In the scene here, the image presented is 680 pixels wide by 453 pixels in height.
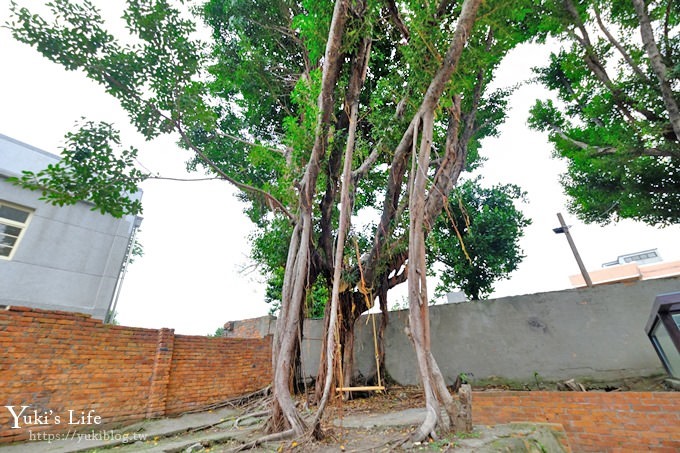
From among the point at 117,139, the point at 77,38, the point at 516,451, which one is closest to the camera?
the point at 516,451

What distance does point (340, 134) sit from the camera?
3.98 meters

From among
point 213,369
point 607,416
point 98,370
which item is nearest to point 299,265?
point 607,416

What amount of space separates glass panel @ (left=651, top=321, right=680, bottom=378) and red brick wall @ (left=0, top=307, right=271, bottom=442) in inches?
238

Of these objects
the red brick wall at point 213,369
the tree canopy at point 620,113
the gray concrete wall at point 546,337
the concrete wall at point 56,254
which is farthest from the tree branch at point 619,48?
the concrete wall at point 56,254

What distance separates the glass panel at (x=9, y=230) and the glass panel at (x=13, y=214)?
0.15m

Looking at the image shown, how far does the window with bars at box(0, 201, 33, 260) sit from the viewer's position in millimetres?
5133

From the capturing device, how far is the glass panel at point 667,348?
9.75 feet

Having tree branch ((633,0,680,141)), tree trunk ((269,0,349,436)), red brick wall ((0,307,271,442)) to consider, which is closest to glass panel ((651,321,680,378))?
tree branch ((633,0,680,141))

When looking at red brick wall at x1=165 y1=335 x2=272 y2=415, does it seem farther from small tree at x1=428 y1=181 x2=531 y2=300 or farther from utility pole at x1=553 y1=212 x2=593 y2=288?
utility pole at x1=553 y1=212 x2=593 y2=288

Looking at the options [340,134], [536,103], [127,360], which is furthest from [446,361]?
[536,103]

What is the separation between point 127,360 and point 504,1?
19.8 feet

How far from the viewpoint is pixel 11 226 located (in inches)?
207

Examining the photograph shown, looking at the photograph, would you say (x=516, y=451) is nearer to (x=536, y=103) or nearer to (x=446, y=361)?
(x=446, y=361)

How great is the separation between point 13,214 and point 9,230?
0.99 feet
